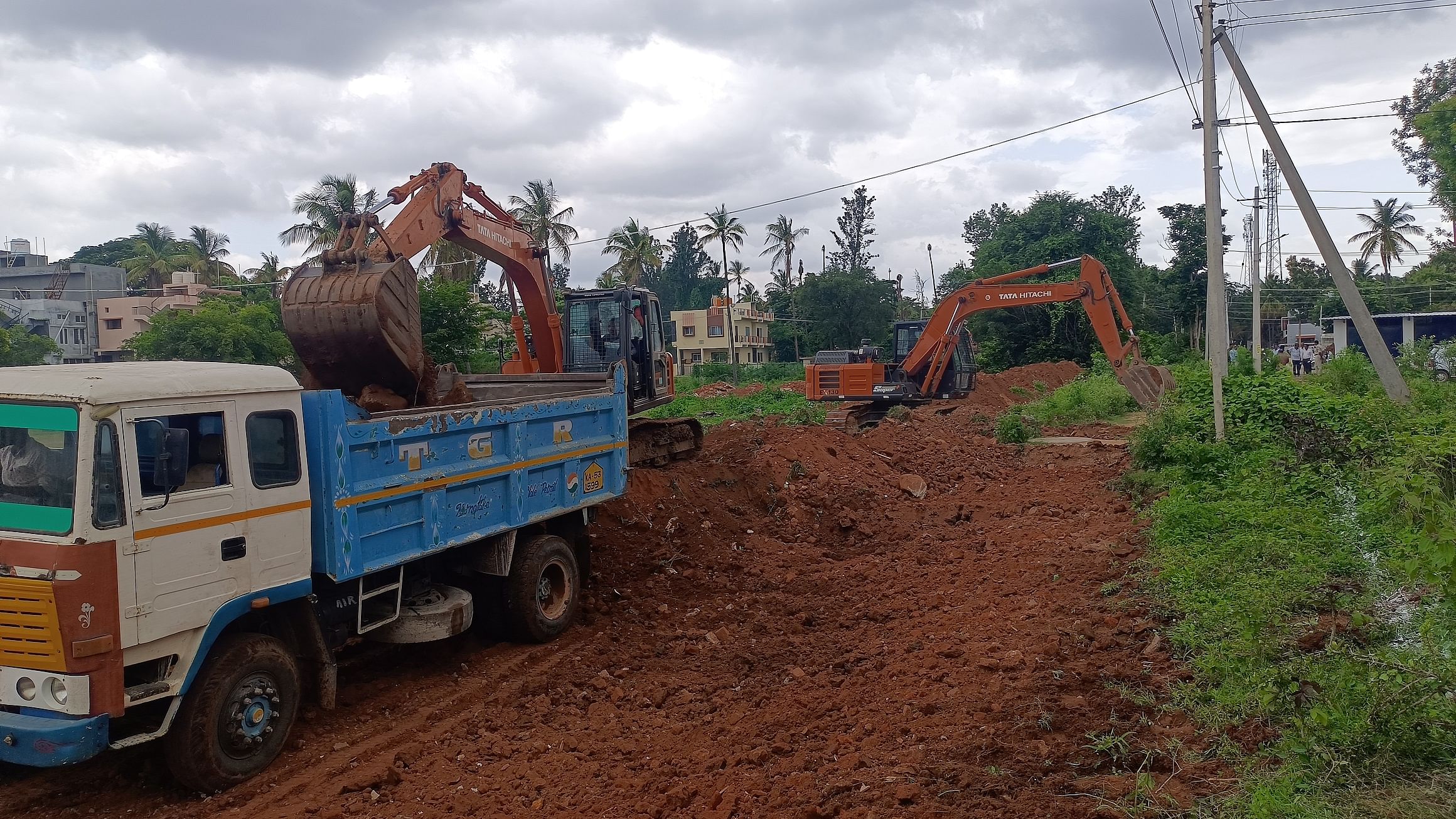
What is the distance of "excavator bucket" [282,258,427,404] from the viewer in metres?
7.16

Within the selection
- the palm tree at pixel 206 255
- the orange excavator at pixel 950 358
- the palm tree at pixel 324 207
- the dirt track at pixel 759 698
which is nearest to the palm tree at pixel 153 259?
the palm tree at pixel 206 255

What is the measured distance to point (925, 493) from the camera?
14.1 meters

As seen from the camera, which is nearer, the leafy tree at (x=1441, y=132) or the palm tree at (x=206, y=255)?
the leafy tree at (x=1441, y=132)

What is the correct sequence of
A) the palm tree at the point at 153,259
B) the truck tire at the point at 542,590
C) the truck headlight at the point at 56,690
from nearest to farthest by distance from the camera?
the truck headlight at the point at 56,690
the truck tire at the point at 542,590
the palm tree at the point at 153,259

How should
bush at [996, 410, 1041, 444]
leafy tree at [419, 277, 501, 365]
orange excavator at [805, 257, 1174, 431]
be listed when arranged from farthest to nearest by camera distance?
1. leafy tree at [419, 277, 501, 365]
2. orange excavator at [805, 257, 1174, 431]
3. bush at [996, 410, 1041, 444]

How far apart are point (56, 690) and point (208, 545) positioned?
0.93 meters

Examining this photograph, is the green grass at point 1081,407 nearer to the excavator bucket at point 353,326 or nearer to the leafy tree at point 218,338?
the excavator bucket at point 353,326

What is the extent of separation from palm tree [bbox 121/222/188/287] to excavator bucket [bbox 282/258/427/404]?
5141 centimetres

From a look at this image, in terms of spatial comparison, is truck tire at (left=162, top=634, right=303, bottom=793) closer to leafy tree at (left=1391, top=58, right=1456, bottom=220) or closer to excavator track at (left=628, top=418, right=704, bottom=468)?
excavator track at (left=628, top=418, right=704, bottom=468)

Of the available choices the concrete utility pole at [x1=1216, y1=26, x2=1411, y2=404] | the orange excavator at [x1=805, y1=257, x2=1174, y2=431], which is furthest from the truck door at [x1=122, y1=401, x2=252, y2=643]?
the orange excavator at [x1=805, y1=257, x2=1174, y2=431]

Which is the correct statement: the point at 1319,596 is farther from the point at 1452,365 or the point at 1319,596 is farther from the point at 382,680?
the point at 1452,365

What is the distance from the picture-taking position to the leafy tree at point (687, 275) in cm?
8138

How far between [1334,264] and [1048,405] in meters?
11.5

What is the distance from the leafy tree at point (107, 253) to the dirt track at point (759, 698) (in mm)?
79172
